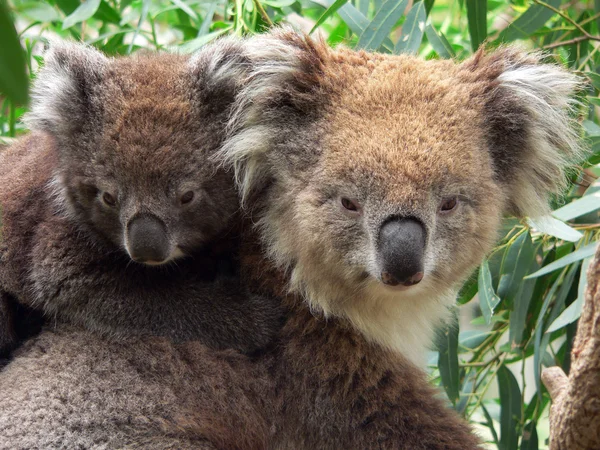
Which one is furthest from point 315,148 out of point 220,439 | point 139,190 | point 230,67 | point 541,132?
point 220,439

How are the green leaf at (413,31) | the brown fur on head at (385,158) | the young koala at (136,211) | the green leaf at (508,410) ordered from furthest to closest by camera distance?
the green leaf at (508,410) → the green leaf at (413,31) → the young koala at (136,211) → the brown fur on head at (385,158)

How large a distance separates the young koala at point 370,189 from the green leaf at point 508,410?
910 mm

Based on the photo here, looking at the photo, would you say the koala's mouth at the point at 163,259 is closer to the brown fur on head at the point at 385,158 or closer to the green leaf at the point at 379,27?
the brown fur on head at the point at 385,158

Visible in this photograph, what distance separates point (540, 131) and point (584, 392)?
1209mm

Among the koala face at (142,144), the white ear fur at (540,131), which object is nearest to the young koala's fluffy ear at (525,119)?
the white ear fur at (540,131)

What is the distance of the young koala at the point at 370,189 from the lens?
2.35 meters

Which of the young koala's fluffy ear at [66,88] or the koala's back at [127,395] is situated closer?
the koala's back at [127,395]

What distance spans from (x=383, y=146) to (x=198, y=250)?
0.90 m

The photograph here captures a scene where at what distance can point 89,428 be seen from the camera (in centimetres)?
247

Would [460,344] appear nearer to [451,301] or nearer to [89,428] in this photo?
[451,301]

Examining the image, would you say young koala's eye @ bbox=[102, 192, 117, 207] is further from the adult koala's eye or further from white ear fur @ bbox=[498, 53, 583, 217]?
white ear fur @ bbox=[498, 53, 583, 217]

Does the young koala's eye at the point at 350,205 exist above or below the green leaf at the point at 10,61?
below

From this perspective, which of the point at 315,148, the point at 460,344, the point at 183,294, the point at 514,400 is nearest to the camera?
the point at 315,148

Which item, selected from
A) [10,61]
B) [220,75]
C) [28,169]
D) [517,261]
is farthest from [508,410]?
[10,61]
